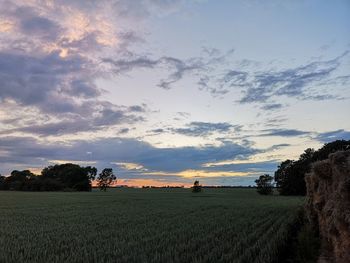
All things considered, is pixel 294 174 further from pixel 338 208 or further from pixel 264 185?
pixel 338 208

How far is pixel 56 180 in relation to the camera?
452 feet

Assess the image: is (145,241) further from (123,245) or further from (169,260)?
(169,260)

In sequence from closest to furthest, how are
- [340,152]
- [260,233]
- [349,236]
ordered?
[349,236] → [340,152] → [260,233]

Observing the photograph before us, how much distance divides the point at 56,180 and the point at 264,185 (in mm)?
65616

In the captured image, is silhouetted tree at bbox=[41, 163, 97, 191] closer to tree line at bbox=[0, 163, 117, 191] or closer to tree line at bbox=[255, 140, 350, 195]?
tree line at bbox=[0, 163, 117, 191]

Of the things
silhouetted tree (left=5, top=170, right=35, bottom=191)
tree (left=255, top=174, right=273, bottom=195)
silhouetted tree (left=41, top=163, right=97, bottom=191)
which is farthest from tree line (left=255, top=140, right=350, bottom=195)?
silhouetted tree (left=5, top=170, right=35, bottom=191)

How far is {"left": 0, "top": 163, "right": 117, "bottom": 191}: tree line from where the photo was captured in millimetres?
131375

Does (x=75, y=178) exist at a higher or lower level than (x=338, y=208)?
higher

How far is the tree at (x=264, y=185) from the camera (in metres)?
106

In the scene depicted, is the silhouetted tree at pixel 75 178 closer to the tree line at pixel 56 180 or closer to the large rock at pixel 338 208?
the tree line at pixel 56 180

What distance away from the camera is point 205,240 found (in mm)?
16578

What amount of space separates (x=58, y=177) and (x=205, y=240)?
135 meters

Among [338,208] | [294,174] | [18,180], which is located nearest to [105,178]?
[18,180]

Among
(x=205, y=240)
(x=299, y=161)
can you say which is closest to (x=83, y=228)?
(x=205, y=240)
